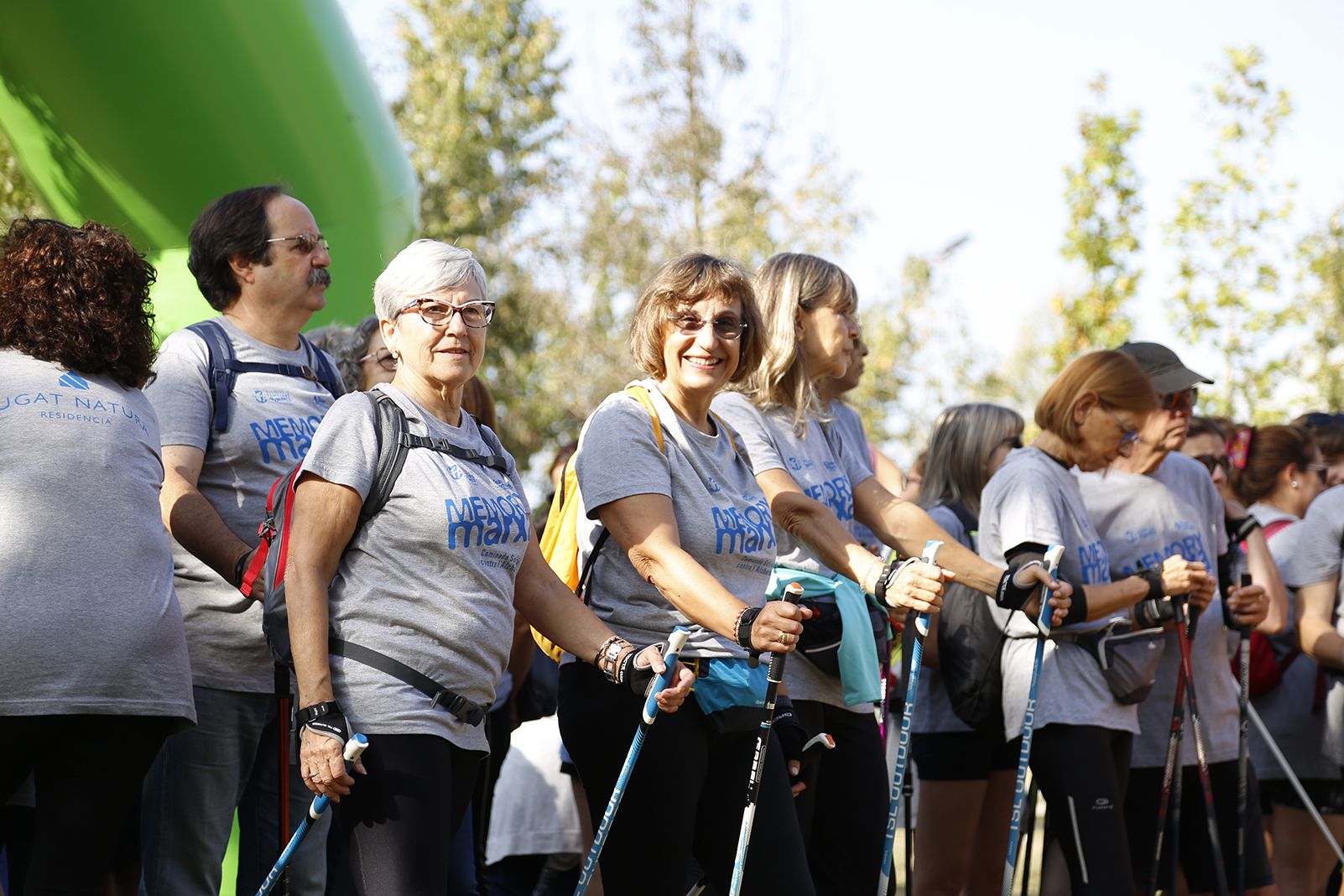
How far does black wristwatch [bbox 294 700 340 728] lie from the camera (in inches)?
120

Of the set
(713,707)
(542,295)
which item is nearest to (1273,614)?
(713,707)

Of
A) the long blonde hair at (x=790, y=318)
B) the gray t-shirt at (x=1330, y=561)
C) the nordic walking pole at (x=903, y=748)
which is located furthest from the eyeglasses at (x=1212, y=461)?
the long blonde hair at (x=790, y=318)

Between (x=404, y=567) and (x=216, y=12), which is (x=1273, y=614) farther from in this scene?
(x=216, y=12)

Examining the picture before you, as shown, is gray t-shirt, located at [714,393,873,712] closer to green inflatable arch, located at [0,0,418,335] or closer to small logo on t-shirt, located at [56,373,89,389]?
small logo on t-shirt, located at [56,373,89,389]

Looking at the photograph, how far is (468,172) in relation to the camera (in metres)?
24.7

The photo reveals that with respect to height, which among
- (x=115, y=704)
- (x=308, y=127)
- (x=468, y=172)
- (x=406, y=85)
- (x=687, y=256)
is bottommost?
(x=115, y=704)

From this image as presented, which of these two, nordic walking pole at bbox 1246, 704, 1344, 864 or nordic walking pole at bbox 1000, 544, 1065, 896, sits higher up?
nordic walking pole at bbox 1000, 544, 1065, 896

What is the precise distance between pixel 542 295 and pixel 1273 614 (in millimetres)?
18605

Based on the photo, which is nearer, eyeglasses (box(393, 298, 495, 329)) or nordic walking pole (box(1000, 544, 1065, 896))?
eyeglasses (box(393, 298, 495, 329))

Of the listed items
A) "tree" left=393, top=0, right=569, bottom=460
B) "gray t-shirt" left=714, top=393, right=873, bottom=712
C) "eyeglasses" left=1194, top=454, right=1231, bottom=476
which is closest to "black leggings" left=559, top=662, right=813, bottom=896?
"gray t-shirt" left=714, top=393, right=873, bottom=712

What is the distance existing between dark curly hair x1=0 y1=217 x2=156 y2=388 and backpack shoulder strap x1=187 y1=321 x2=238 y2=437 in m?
0.40

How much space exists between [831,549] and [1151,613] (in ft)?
5.09

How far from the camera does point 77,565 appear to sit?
10.7 ft

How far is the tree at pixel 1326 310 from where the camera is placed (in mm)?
14938
